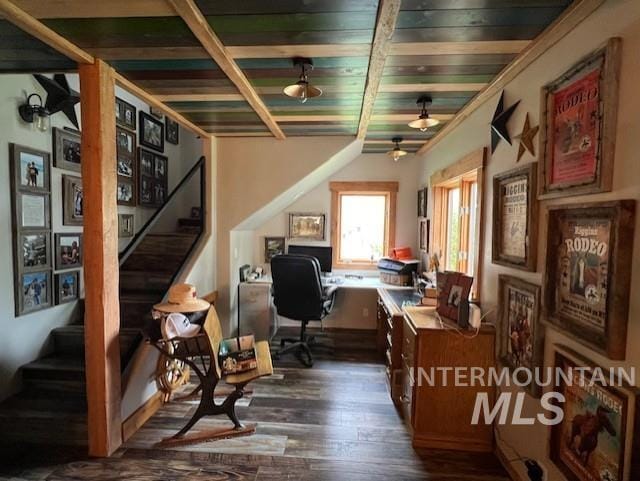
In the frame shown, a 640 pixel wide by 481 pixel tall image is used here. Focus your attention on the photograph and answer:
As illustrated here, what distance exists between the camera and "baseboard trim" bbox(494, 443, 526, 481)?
1.84 m

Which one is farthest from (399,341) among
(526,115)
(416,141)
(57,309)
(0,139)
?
(0,139)

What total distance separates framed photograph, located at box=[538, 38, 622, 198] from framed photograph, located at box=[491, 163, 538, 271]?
119 mm

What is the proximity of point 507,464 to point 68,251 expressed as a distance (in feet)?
11.9

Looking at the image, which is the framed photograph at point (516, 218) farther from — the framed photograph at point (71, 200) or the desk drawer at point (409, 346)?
the framed photograph at point (71, 200)

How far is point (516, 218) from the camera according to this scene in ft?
6.13

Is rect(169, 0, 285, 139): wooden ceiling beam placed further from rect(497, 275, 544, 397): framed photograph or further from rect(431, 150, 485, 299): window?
rect(497, 275, 544, 397): framed photograph

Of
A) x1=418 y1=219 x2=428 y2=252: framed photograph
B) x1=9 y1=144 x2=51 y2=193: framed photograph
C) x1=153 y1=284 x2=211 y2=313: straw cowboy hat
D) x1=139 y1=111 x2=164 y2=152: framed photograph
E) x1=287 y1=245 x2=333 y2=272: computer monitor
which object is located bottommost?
x1=153 y1=284 x2=211 y2=313: straw cowboy hat

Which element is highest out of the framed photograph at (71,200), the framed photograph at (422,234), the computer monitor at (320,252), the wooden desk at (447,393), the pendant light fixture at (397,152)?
the pendant light fixture at (397,152)

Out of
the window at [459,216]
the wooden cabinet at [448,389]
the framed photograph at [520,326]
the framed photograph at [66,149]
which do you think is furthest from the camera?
the framed photograph at [66,149]

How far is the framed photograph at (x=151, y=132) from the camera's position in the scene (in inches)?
154

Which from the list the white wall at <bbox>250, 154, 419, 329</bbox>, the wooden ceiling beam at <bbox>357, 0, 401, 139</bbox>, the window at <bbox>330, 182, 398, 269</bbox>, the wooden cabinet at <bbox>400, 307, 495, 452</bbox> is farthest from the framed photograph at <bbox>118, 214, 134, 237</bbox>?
the wooden cabinet at <bbox>400, 307, 495, 452</bbox>

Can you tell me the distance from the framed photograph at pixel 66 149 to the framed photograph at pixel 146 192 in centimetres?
83

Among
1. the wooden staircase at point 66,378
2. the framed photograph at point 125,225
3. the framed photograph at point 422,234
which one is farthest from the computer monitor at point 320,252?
the framed photograph at point 125,225

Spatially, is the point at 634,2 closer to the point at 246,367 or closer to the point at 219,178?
the point at 246,367
